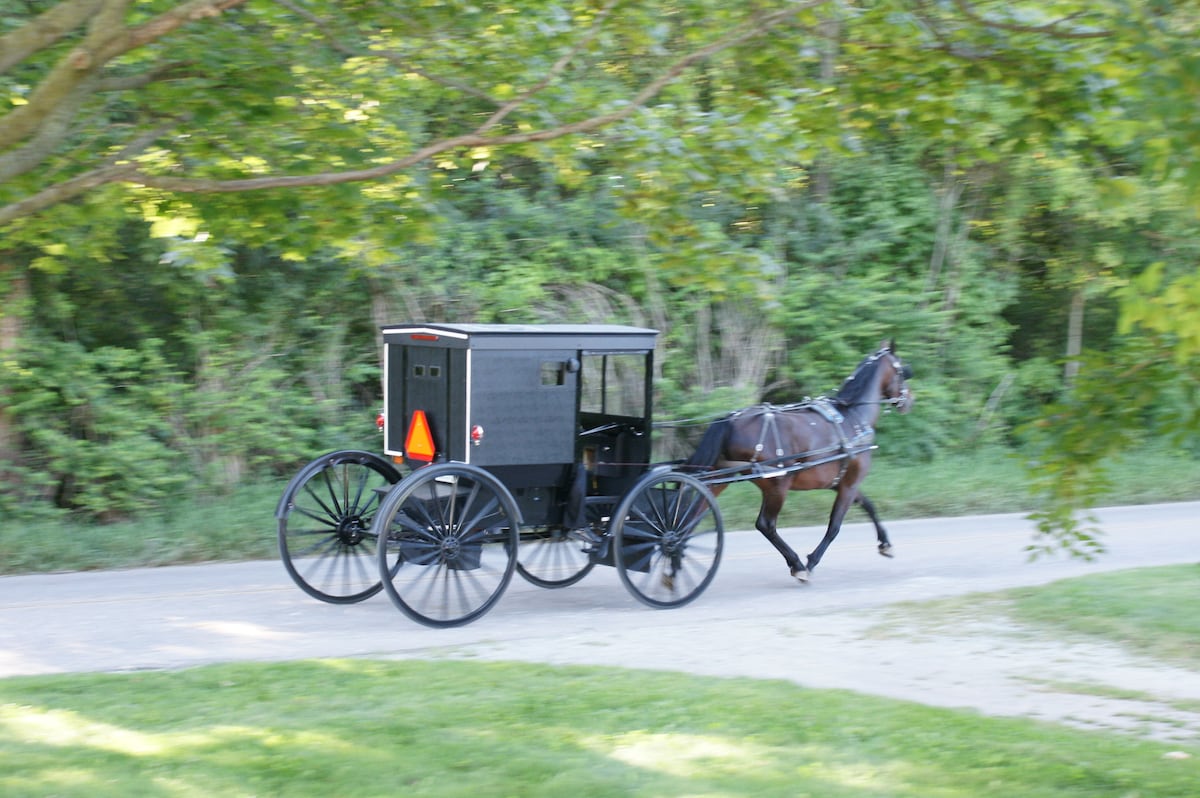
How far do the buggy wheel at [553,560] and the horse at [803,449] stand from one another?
4.23 feet

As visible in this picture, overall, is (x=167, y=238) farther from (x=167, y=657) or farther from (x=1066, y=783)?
(x=1066, y=783)

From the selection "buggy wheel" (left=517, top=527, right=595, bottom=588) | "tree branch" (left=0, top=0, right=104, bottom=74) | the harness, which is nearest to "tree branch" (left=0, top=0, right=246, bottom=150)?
"tree branch" (left=0, top=0, right=104, bottom=74)

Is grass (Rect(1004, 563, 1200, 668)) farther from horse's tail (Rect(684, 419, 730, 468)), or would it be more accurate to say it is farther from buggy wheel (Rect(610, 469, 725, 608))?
horse's tail (Rect(684, 419, 730, 468))

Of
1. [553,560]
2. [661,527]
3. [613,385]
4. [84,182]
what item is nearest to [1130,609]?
[661,527]

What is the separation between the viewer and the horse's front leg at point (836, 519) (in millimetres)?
10805

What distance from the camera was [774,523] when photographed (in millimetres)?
10969

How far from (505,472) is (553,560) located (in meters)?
2.76

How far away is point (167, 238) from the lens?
13883 millimetres

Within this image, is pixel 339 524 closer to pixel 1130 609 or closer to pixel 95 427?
pixel 95 427

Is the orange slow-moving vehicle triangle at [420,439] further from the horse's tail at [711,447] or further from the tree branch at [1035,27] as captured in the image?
the tree branch at [1035,27]

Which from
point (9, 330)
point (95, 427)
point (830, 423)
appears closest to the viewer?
point (830, 423)

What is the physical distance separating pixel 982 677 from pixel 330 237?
5.40 meters

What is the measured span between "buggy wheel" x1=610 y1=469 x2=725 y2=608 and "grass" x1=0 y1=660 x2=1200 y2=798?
6.93 feet

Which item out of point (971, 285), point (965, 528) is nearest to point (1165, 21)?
point (965, 528)
